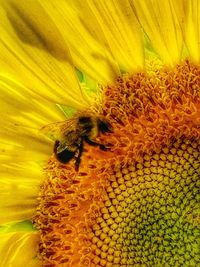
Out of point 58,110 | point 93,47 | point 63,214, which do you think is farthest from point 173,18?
point 63,214

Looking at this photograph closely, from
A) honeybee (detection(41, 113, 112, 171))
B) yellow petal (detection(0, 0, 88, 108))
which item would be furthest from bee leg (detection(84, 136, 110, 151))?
yellow petal (detection(0, 0, 88, 108))

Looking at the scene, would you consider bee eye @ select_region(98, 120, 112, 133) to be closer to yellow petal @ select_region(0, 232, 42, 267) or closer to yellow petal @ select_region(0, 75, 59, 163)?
yellow petal @ select_region(0, 75, 59, 163)

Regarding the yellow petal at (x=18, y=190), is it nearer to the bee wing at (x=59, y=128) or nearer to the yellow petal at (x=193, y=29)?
the bee wing at (x=59, y=128)

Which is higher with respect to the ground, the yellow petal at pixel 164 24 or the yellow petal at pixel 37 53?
the yellow petal at pixel 164 24

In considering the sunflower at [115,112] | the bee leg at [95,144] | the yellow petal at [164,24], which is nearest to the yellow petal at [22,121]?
the sunflower at [115,112]

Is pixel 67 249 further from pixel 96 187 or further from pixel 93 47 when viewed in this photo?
pixel 93 47

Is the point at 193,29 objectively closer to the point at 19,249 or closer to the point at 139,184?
the point at 139,184

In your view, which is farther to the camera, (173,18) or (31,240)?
(31,240)

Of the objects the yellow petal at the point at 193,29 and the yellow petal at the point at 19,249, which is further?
the yellow petal at the point at 19,249
